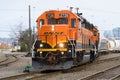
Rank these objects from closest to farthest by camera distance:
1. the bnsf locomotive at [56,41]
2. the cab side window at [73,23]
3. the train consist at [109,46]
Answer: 1. the bnsf locomotive at [56,41]
2. the cab side window at [73,23]
3. the train consist at [109,46]

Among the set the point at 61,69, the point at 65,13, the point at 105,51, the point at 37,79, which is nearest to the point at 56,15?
the point at 65,13

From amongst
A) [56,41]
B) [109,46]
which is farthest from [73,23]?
[109,46]

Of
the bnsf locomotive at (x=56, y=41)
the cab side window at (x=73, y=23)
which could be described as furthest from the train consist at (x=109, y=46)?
the bnsf locomotive at (x=56, y=41)

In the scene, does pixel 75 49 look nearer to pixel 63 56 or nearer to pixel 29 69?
pixel 63 56

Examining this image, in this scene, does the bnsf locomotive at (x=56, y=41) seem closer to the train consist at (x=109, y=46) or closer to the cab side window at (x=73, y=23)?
the cab side window at (x=73, y=23)

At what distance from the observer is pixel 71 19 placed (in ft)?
68.6

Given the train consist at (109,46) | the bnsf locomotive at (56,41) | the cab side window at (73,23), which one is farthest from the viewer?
the train consist at (109,46)

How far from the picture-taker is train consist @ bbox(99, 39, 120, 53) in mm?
62338

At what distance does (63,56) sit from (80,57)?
11.2 feet

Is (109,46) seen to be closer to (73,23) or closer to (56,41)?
(73,23)

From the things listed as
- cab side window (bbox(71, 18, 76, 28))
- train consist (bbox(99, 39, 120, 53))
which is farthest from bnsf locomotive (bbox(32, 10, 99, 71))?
train consist (bbox(99, 39, 120, 53))

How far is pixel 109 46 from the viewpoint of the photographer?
2709 inches

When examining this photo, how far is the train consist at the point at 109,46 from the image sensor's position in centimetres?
6234

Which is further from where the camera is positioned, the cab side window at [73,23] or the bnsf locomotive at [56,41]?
the cab side window at [73,23]
